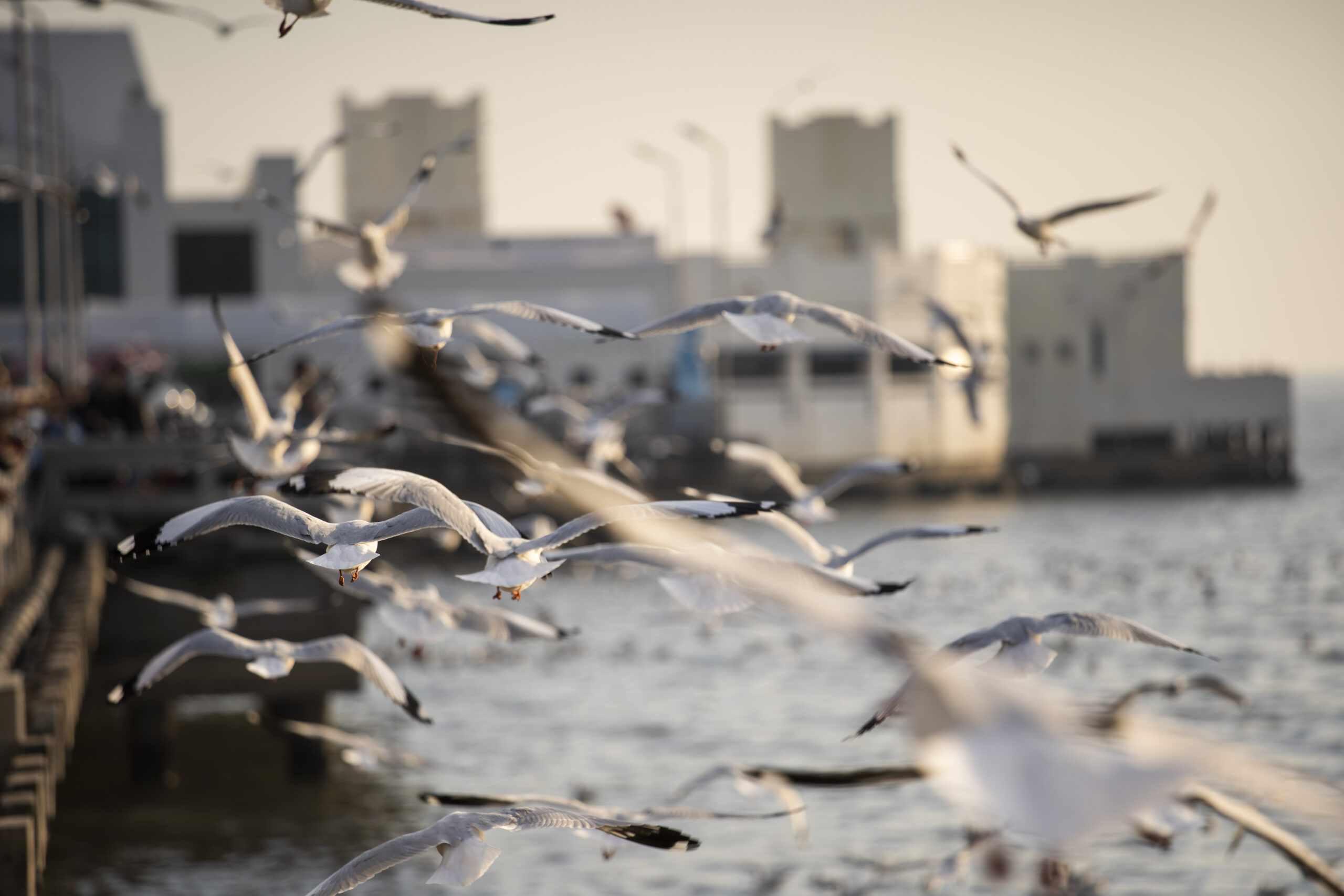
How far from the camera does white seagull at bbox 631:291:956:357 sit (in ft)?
22.0

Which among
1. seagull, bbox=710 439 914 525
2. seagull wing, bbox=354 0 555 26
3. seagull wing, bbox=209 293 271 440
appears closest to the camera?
seagull wing, bbox=354 0 555 26

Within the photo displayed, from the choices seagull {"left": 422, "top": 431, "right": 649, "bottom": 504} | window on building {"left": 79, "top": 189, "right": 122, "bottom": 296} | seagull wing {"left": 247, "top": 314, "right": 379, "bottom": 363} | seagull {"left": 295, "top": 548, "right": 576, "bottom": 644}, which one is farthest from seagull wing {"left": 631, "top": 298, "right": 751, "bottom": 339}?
window on building {"left": 79, "top": 189, "right": 122, "bottom": 296}

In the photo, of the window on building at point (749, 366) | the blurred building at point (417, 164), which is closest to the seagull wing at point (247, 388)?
the window on building at point (749, 366)

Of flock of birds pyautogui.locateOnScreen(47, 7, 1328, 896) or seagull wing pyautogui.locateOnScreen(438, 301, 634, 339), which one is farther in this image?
seagull wing pyautogui.locateOnScreen(438, 301, 634, 339)

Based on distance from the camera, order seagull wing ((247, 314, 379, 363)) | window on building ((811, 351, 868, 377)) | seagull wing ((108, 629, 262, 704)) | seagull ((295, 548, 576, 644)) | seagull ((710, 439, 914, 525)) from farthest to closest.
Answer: window on building ((811, 351, 868, 377))
seagull ((710, 439, 914, 525))
seagull wing ((108, 629, 262, 704))
seagull ((295, 548, 576, 644))
seagull wing ((247, 314, 379, 363))

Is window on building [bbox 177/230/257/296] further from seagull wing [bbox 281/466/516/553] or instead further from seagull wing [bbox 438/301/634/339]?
seagull wing [bbox 281/466/516/553]

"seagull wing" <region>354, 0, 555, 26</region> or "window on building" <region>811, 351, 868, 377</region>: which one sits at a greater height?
"seagull wing" <region>354, 0, 555, 26</region>

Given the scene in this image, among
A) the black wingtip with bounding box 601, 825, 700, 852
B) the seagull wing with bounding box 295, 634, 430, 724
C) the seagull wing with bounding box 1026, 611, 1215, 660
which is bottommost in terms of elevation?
the black wingtip with bounding box 601, 825, 700, 852

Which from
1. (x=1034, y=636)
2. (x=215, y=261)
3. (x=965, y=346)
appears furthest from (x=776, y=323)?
(x=215, y=261)

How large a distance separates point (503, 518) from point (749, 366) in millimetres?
63370

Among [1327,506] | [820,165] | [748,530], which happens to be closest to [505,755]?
[748,530]

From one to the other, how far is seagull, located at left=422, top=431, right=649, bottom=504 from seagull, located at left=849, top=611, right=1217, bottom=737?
1.41 meters

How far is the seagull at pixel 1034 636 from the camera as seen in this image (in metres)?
6.25

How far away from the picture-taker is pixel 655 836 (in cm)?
574
